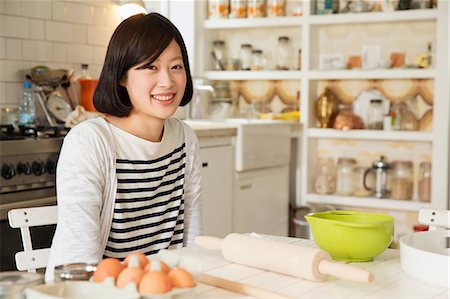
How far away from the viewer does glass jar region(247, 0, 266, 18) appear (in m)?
4.96

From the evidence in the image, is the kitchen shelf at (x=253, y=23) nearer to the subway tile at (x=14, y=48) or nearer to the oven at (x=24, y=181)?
the subway tile at (x=14, y=48)

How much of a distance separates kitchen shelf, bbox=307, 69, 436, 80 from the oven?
213cm

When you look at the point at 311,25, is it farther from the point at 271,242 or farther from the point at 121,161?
the point at 271,242

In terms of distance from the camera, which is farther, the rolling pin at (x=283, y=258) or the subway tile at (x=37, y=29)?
the subway tile at (x=37, y=29)

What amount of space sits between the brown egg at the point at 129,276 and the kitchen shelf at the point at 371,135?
3.60 m

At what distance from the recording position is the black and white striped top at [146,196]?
1.99m

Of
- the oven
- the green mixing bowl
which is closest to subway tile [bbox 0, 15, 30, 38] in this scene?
the oven

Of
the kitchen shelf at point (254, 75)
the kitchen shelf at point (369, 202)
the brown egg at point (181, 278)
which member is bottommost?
the kitchen shelf at point (369, 202)

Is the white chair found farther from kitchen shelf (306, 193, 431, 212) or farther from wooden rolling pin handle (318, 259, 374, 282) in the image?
kitchen shelf (306, 193, 431, 212)

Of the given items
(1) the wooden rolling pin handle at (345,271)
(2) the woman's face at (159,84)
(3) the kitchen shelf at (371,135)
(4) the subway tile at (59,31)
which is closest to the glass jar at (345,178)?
(3) the kitchen shelf at (371,135)

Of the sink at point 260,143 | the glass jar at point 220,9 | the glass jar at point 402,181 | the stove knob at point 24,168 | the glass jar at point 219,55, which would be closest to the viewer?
the stove knob at point 24,168

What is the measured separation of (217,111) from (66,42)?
4.38ft

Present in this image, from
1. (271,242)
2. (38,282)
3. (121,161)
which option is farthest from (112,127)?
(38,282)

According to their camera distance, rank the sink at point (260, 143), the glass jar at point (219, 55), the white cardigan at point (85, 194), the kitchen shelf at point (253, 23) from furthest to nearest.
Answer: the glass jar at point (219, 55) → the kitchen shelf at point (253, 23) → the sink at point (260, 143) → the white cardigan at point (85, 194)
